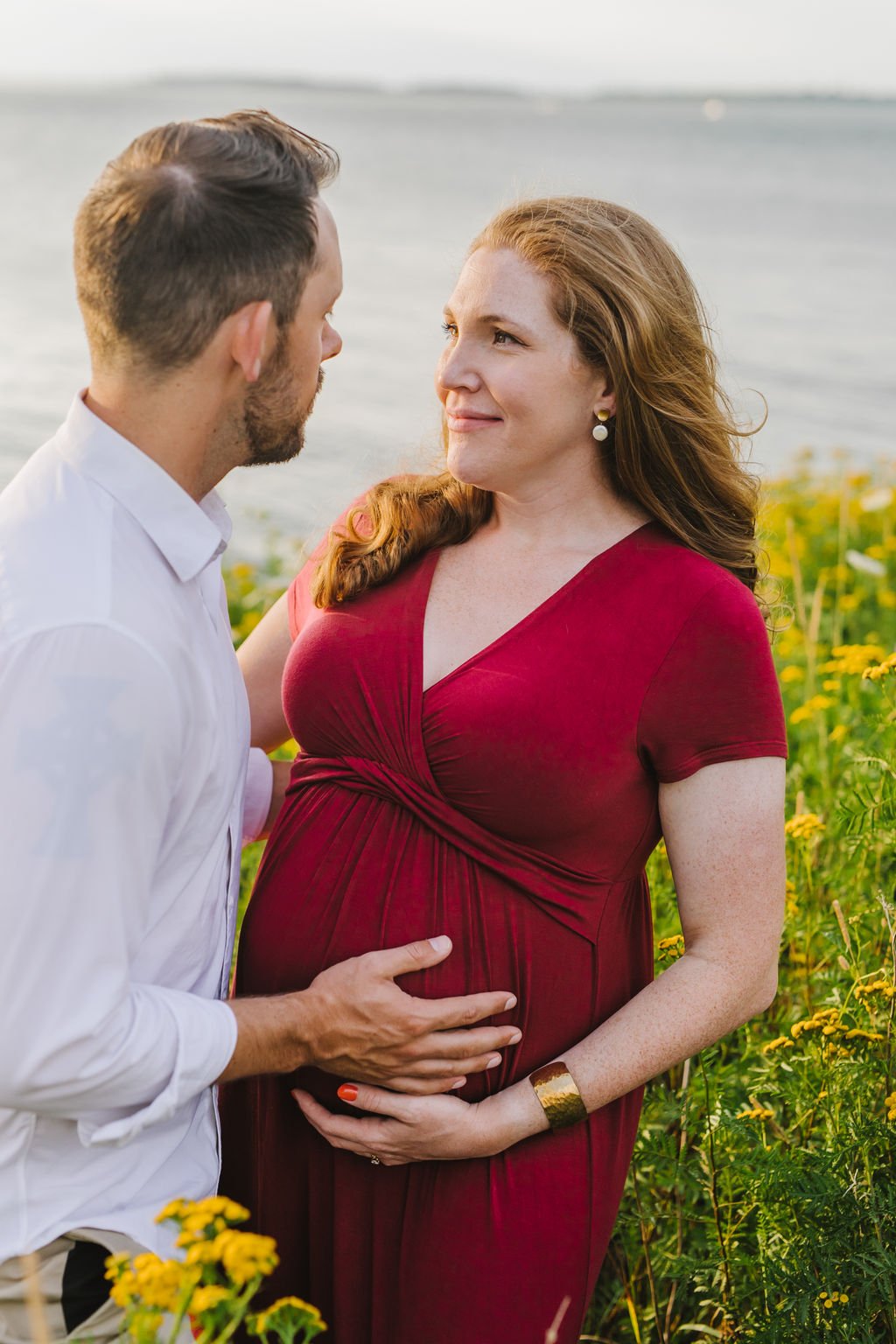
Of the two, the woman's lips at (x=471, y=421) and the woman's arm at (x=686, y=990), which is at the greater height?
the woman's lips at (x=471, y=421)

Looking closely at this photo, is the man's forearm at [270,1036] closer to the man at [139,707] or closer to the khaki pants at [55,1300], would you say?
the man at [139,707]

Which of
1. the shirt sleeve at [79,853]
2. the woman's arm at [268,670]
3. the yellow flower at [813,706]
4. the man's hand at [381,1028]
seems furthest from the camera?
the yellow flower at [813,706]

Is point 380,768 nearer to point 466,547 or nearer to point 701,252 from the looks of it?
point 466,547

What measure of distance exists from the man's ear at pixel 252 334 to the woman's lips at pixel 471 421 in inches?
23.2

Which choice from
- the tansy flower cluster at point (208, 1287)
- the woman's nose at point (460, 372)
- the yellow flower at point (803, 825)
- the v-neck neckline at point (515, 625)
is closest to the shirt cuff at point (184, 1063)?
the tansy flower cluster at point (208, 1287)

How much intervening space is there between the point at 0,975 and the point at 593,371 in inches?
53.5

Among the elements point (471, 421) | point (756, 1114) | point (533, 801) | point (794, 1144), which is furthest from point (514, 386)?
point (794, 1144)

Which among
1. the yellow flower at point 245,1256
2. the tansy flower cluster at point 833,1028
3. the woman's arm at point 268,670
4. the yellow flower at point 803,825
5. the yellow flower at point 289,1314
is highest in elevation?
the woman's arm at point 268,670

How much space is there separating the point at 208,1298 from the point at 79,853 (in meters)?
0.50

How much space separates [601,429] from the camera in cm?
227

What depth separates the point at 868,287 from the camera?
23500 mm

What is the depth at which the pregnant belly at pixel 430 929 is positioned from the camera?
210 centimetres

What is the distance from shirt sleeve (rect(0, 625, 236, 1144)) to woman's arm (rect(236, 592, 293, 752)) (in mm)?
934

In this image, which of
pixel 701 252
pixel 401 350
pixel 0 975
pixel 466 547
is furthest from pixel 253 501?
pixel 701 252
